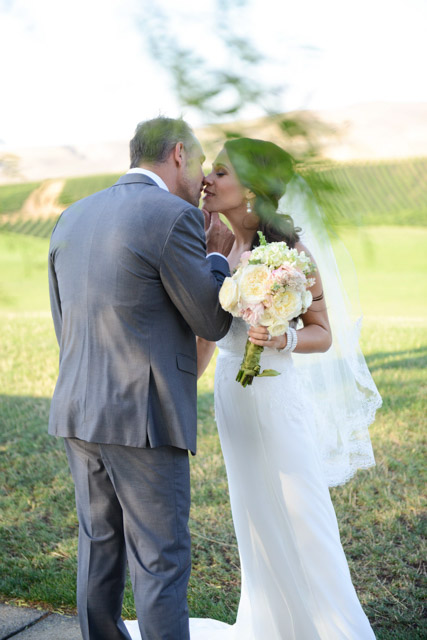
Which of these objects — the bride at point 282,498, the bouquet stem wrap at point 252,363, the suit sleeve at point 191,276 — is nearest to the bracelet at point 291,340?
the bride at point 282,498

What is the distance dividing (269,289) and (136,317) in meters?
0.45

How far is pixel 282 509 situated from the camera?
2.79 metres

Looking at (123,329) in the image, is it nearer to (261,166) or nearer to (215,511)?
(261,166)

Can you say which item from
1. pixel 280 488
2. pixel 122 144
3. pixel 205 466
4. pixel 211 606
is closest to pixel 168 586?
pixel 280 488

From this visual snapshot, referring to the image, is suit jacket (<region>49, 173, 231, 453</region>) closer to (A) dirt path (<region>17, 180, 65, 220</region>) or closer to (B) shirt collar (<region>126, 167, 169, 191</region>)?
(B) shirt collar (<region>126, 167, 169, 191</region>)

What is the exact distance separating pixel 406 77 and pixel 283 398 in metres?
2.27

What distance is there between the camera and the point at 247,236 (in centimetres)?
285

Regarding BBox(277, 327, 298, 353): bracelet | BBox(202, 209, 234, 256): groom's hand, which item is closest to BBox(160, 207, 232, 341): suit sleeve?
BBox(277, 327, 298, 353): bracelet

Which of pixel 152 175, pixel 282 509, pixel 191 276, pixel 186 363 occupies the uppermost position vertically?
pixel 152 175

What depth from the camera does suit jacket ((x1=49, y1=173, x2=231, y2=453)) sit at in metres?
2.10

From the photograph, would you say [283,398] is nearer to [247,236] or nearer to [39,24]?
[247,236]

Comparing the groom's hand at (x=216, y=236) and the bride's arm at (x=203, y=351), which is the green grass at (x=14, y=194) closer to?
the groom's hand at (x=216, y=236)

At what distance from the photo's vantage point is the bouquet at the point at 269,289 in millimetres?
2158

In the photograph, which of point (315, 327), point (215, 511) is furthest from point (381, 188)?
point (215, 511)
